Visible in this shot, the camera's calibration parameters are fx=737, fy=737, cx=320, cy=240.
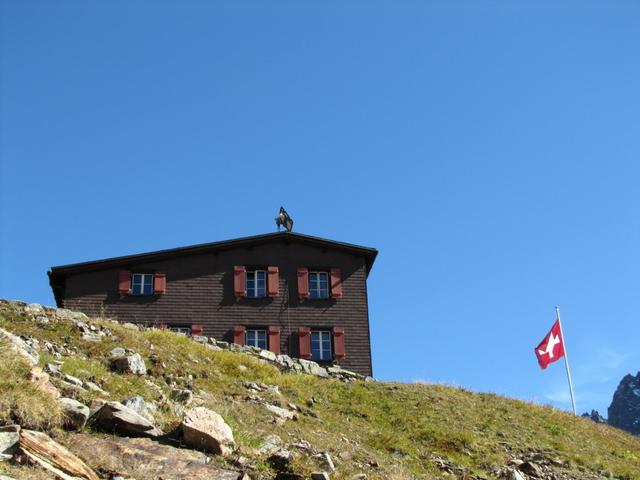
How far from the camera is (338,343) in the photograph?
3616cm

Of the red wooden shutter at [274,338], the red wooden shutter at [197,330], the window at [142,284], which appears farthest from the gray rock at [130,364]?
the window at [142,284]

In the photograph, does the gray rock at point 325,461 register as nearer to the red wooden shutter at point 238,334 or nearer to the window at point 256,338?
the red wooden shutter at point 238,334

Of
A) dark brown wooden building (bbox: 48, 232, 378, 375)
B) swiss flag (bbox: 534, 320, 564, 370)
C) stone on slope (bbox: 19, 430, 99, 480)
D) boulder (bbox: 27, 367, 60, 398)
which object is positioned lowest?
stone on slope (bbox: 19, 430, 99, 480)

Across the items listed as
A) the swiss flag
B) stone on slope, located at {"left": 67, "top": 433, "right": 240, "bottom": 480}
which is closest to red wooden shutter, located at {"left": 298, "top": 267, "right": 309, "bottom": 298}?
the swiss flag

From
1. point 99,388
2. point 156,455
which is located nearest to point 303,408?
point 99,388

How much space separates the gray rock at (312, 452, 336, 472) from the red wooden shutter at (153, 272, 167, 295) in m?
24.8

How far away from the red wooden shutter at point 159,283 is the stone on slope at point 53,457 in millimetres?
27129

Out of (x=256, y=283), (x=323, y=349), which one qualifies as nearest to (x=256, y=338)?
(x=256, y=283)

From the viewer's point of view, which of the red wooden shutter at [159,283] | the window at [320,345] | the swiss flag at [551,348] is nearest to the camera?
the swiss flag at [551,348]

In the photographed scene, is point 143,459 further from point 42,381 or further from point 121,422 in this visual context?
point 42,381

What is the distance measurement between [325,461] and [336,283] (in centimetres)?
2524

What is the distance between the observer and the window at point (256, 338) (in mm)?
36312

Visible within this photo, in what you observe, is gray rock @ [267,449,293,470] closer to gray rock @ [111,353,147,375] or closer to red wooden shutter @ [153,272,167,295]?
gray rock @ [111,353,147,375]

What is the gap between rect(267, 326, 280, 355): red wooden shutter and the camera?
36.0m
